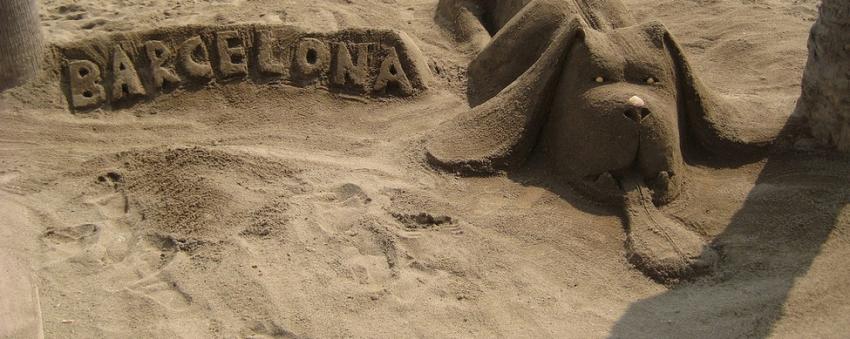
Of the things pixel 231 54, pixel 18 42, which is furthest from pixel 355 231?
pixel 18 42

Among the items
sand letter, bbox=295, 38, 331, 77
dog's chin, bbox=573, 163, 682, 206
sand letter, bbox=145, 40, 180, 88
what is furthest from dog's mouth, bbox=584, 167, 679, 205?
sand letter, bbox=145, 40, 180, 88

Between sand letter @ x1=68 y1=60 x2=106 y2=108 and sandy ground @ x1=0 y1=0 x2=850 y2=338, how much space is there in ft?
0.37

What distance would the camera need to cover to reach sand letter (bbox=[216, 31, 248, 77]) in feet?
16.1

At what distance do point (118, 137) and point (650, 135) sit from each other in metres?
2.70

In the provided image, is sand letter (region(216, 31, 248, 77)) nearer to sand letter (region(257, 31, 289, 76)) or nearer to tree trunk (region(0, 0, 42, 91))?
sand letter (region(257, 31, 289, 76))

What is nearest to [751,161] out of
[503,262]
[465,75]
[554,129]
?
[554,129]

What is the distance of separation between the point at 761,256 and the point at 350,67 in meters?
2.48

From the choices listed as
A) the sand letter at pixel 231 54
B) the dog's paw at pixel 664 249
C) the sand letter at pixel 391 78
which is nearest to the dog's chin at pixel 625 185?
the dog's paw at pixel 664 249

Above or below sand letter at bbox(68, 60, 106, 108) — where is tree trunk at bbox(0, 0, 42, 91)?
above

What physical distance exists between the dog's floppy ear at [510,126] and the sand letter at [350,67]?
0.89 m

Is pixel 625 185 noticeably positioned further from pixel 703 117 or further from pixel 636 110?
pixel 703 117

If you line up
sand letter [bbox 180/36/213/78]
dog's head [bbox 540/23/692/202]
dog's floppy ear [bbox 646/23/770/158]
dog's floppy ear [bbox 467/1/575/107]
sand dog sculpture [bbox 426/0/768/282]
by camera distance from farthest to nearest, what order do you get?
1. sand letter [bbox 180/36/213/78]
2. dog's floppy ear [bbox 467/1/575/107]
3. dog's floppy ear [bbox 646/23/770/158]
4. dog's head [bbox 540/23/692/202]
5. sand dog sculpture [bbox 426/0/768/282]

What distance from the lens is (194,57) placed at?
4965mm

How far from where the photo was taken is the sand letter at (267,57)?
16.2ft
